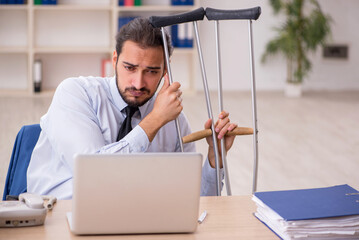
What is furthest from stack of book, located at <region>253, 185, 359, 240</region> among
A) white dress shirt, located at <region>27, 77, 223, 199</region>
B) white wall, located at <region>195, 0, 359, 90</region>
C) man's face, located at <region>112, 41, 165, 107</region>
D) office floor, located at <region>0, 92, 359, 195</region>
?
white wall, located at <region>195, 0, 359, 90</region>

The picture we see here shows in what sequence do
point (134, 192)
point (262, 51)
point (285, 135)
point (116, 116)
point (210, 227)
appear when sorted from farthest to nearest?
1. point (262, 51)
2. point (285, 135)
3. point (116, 116)
4. point (210, 227)
5. point (134, 192)

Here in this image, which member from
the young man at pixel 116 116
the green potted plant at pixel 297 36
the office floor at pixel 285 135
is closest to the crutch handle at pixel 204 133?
the young man at pixel 116 116

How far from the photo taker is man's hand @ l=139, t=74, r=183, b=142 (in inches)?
74.4

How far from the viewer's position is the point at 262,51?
7.67 metres

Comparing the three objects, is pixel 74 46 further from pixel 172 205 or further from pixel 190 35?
pixel 172 205

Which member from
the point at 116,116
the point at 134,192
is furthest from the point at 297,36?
the point at 134,192

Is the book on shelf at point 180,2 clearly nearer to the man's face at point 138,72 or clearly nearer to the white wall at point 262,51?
the white wall at point 262,51

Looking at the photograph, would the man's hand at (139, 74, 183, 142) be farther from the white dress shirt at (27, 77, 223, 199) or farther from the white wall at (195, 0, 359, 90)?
the white wall at (195, 0, 359, 90)

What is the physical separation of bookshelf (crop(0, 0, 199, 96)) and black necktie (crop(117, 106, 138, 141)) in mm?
4909

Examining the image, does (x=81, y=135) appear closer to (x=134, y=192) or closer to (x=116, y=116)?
(x=116, y=116)

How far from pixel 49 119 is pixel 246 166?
2.64m

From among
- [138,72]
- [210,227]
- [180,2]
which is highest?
[180,2]

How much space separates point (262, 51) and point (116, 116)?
5.69m

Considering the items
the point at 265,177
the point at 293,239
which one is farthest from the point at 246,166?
the point at 293,239
